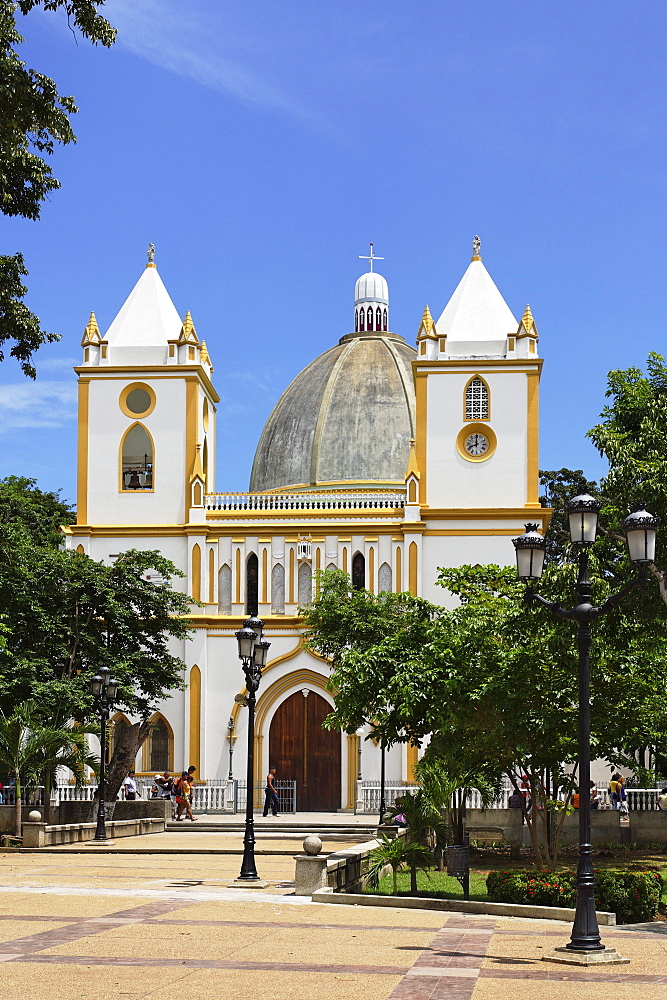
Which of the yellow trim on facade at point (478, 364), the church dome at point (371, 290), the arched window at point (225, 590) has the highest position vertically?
the church dome at point (371, 290)

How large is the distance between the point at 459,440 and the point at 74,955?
3362cm

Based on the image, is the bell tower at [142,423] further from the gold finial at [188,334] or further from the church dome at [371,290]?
the church dome at [371,290]

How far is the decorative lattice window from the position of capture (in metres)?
44.6

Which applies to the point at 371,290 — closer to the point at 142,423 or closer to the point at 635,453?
the point at 142,423

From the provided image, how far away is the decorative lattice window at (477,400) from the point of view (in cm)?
4462

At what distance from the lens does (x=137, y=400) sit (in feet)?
151

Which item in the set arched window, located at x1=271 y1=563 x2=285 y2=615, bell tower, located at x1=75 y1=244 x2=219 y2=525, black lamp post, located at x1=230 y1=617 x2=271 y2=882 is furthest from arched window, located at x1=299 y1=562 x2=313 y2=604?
black lamp post, located at x1=230 y1=617 x2=271 y2=882

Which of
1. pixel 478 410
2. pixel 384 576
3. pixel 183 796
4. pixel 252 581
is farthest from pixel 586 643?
pixel 478 410

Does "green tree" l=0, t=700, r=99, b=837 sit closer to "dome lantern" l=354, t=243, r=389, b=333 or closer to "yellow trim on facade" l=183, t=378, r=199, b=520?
"yellow trim on facade" l=183, t=378, r=199, b=520

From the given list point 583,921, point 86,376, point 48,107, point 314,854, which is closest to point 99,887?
point 314,854

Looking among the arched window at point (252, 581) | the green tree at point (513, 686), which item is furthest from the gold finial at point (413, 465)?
the green tree at point (513, 686)

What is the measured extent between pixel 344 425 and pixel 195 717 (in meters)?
14.1

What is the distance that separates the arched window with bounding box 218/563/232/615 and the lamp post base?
31.5 metres

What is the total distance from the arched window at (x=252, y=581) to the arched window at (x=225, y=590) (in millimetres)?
588
